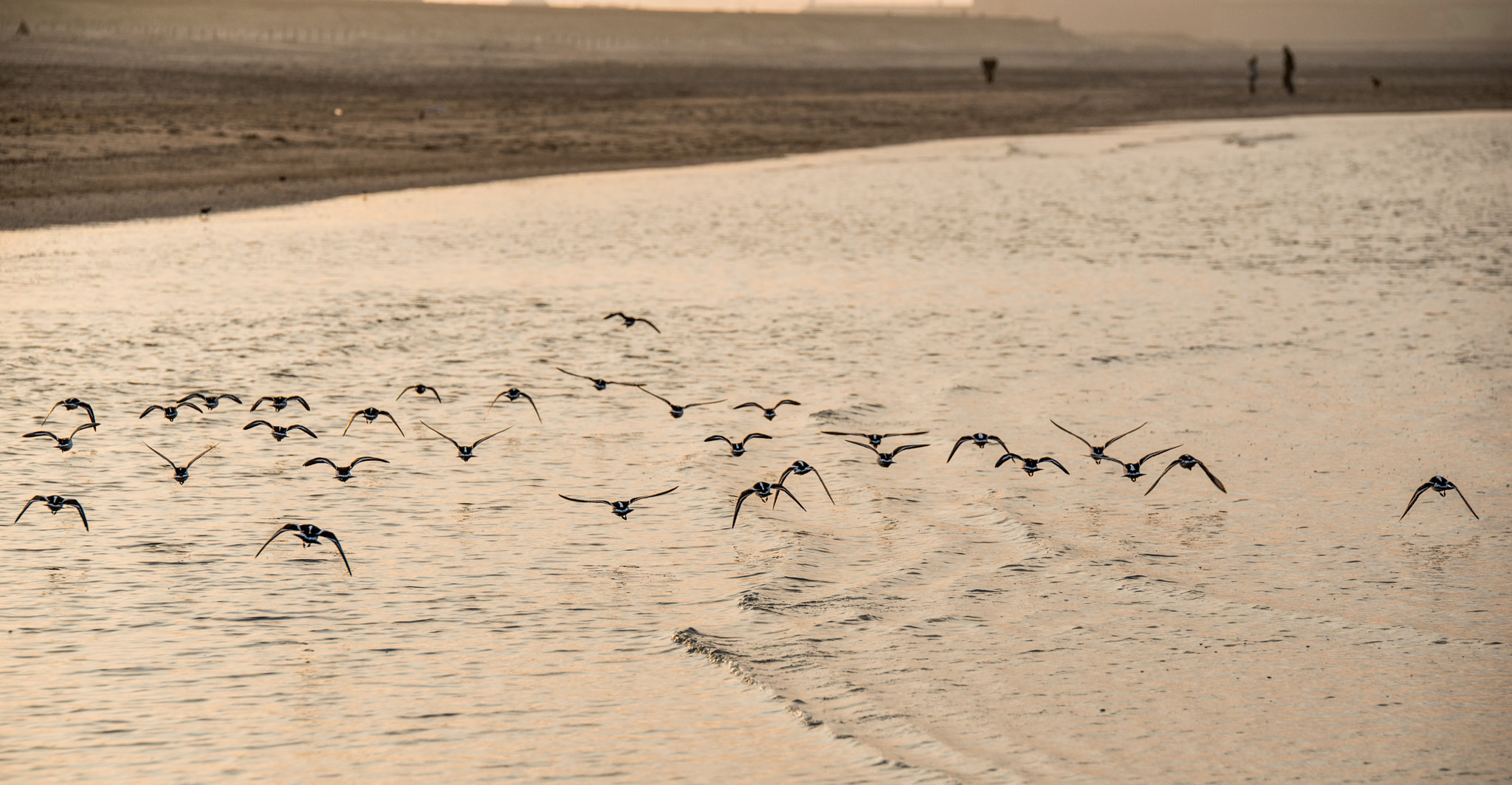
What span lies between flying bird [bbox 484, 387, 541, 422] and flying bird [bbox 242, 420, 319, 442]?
105 cm

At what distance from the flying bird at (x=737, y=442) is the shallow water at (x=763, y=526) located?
7cm

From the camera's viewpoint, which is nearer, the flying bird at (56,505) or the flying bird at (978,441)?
the flying bird at (56,505)

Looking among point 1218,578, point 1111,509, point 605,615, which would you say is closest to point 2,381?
point 605,615

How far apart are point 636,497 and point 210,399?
9.52 ft

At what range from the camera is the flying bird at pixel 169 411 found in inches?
311

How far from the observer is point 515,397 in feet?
27.3

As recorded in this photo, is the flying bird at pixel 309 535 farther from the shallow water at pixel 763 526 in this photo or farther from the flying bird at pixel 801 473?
the flying bird at pixel 801 473

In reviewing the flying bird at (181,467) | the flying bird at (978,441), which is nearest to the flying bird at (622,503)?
the flying bird at (978,441)

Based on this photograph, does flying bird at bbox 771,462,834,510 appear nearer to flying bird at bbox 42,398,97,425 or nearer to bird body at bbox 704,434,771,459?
bird body at bbox 704,434,771,459

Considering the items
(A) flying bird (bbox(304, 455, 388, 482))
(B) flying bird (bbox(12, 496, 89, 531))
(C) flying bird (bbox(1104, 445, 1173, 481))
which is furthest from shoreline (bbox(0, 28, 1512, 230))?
(C) flying bird (bbox(1104, 445, 1173, 481))

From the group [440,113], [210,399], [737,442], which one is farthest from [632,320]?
[440,113]

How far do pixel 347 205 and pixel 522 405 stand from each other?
10755mm

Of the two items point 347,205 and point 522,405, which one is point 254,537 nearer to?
point 522,405

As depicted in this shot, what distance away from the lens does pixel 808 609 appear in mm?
5523
